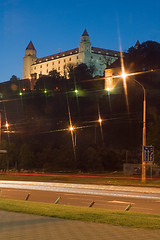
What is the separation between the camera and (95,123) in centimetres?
9050

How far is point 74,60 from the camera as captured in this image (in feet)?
567

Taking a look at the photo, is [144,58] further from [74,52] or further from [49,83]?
[74,52]

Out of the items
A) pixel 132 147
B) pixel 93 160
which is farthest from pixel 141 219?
pixel 132 147

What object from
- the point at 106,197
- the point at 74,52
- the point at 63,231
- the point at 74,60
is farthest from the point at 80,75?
the point at 63,231

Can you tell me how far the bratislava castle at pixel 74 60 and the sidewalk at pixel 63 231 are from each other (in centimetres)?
15389

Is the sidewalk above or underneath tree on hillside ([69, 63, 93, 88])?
underneath

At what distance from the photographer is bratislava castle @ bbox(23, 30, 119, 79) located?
170000mm

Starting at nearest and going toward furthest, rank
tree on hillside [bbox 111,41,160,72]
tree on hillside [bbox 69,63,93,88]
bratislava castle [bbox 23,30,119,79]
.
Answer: tree on hillside [bbox 111,41,160,72]
tree on hillside [bbox 69,63,93,88]
bratislava castle [bbox 23,30,119,79]

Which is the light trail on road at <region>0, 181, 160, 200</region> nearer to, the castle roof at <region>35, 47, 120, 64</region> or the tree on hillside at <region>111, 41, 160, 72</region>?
the tree on hillside at <region>111, 41, 160, 72</region>

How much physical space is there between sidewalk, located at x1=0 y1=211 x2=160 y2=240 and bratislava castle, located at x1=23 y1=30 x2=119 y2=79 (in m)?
154

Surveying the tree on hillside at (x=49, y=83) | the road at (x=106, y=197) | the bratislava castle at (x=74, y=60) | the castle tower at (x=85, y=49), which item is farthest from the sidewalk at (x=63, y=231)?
the castle tower at (x=85, y=49)

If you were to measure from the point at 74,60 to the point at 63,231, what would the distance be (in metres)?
167

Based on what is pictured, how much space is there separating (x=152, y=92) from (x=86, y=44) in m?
80.4

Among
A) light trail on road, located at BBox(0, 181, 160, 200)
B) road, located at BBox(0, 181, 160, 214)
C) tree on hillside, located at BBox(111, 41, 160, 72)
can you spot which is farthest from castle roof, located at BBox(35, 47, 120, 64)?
road, located at BBox(0, 181, 160, 214)
